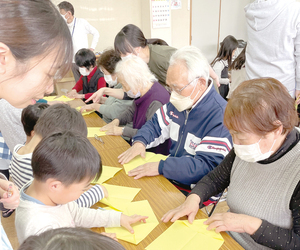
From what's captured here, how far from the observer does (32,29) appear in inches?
23.2

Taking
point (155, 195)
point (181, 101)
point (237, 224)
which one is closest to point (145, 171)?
point (155, 195)

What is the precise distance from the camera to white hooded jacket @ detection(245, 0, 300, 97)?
2.05 m

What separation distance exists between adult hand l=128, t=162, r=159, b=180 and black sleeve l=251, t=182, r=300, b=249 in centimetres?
64

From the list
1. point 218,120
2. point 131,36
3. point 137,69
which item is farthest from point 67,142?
point 131,36

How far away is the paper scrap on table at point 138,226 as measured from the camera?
43.0 inches

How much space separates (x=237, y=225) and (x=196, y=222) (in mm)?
175

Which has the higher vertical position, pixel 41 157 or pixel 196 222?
pixel 41 157

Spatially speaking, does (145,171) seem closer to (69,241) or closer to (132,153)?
(132,153)

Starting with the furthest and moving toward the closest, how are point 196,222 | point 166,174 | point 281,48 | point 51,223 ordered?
point 281,48
point 166,174
point 196,222
point 51,223

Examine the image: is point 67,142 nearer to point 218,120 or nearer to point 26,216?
point 26,216

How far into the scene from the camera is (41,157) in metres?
0.99

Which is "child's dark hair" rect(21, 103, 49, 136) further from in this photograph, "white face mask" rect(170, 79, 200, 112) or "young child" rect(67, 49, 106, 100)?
"young child" rect(67, 49, 106, 100)

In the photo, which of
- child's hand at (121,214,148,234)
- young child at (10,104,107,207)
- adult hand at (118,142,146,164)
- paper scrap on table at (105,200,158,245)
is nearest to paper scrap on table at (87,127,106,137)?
adult hand at (118,142,146,164)

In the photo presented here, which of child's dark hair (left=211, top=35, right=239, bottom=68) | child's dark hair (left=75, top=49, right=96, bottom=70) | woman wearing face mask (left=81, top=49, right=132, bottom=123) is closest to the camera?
woman wearing face mask (left=81, top=49, right=132, bottom=123)
